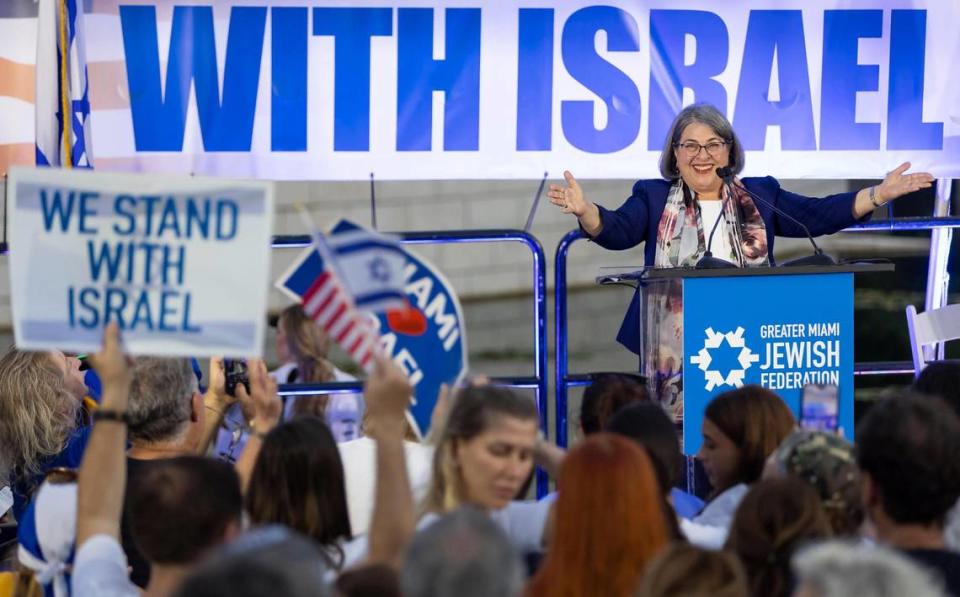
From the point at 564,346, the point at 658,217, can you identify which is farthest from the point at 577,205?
the point at 564,346

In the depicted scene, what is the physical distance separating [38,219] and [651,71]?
12.7 feet

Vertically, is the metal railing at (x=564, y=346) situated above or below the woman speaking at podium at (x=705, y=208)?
below

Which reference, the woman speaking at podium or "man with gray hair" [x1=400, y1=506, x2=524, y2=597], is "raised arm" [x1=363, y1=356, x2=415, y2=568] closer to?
"man with gray hair" [x1=400, y1=506, x2=524, y2=597]

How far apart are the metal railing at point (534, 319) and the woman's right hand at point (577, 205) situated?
216 millimetres

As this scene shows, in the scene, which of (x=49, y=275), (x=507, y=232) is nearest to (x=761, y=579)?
(x=49, y=275)

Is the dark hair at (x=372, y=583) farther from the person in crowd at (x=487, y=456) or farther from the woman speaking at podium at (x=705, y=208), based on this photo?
the woman speaking at podium at (x=705, y=208)

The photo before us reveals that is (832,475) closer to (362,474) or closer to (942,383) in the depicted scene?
(942,383)

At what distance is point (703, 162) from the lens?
6156 millimetres

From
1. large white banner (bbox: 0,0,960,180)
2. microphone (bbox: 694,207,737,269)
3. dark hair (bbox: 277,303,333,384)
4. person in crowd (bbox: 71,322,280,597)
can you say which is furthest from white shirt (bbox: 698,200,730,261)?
person in crowd (bbox: 71,322,280,597)

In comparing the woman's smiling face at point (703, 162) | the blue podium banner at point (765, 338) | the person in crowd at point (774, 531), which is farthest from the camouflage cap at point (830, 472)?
the woman's smiling face at point (703, 162)

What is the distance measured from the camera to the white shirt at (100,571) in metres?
3.29

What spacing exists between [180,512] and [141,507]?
0.08 m

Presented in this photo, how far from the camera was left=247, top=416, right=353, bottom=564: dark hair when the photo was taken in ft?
11.7

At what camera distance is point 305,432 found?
3.63 metres
